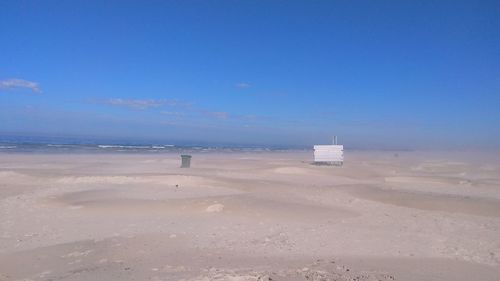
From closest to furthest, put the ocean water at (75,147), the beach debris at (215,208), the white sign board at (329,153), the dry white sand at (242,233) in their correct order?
1. the dry white sand at (242,233)
2. the beach debris at (215,208)
3. the white sign board at (329,153)
4. the ocean water at (75,147)

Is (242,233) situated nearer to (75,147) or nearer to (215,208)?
(215,208)

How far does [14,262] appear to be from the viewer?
757 centimetres

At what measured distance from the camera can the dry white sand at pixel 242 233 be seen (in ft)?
23.1

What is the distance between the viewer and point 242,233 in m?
9.93

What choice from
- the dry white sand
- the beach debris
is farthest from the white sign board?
the beach debris

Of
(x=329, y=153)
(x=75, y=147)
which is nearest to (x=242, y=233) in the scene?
(x=329, y=153)

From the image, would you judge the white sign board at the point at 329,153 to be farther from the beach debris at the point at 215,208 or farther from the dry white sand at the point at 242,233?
the beach debris at the point at 215,208

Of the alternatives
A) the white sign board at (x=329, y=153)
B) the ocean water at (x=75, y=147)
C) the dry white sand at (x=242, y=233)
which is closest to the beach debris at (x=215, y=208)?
the dry white sand at (x=242, y=233)

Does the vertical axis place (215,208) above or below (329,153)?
below

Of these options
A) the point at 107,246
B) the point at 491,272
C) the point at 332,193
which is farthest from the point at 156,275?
the point at 332,193

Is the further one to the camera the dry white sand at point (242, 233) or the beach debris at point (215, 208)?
the beach debris at point (215, 208)

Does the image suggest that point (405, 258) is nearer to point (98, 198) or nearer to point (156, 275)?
point (156, 275)

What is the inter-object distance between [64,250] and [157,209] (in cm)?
469

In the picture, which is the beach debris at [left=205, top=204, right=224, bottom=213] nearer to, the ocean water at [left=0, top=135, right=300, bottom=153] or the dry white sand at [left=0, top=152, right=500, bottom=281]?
the dry white sand at [left=0, top=152, right=500, bottom=281]
